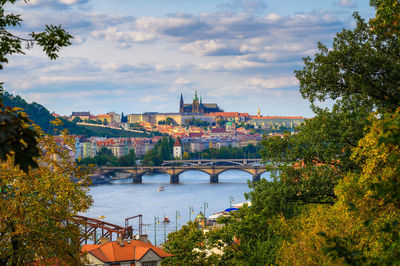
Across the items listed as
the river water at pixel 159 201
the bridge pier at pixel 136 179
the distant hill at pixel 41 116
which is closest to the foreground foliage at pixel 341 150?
the river water at pixel 159 201

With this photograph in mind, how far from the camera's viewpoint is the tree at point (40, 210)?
8.09m

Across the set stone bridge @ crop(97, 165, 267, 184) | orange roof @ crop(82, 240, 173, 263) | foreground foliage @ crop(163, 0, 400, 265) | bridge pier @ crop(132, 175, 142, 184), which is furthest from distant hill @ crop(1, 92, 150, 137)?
foreground foliage @ crop(163, 0, 400, 265)

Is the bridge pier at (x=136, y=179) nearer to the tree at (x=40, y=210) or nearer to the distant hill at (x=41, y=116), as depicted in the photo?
the distant hill at (x=41, y=116)

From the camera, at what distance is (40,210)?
8.37 meters

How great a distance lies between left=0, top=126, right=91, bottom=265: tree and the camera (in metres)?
8.09

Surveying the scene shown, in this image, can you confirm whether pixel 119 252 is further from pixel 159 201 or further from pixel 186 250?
pixel 159 201

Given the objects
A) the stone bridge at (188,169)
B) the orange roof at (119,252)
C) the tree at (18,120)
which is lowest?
the stone bridge at (188,169)

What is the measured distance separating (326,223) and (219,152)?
11535 centimetres

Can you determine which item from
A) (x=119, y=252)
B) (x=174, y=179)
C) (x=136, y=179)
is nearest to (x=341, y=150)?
(x=119, y=252)

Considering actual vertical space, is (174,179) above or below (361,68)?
below

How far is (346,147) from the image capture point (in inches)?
472

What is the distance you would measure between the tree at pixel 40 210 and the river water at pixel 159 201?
110 feet

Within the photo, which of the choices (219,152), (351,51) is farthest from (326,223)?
(219,152)

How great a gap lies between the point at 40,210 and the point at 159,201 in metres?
57.4
